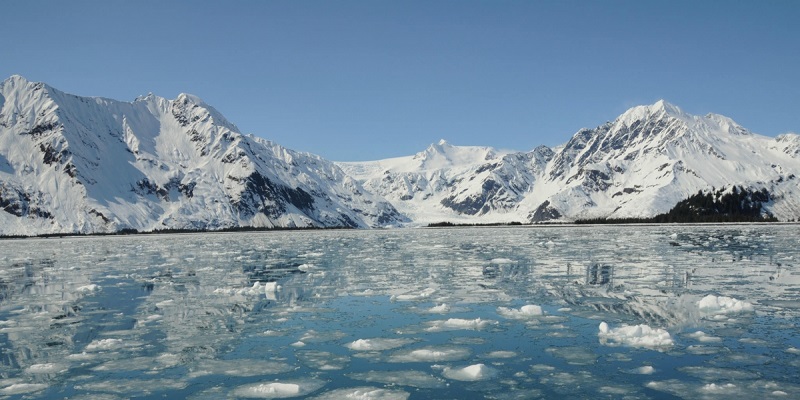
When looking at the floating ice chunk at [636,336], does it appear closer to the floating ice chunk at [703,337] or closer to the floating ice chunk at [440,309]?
the floating ice chunk at [703,337]

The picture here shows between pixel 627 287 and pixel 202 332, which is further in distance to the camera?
pixel 627 287

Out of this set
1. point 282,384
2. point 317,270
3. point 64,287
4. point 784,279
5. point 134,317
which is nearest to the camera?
point 282,384

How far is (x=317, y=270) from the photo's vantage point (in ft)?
138

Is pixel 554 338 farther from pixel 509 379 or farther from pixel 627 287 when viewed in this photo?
pixel 627 287

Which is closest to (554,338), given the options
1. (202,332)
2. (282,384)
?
(282,384)

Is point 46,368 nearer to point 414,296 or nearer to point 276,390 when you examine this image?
point 276,390

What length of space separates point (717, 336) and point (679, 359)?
364cm

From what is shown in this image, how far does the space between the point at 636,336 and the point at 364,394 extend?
30.5ft

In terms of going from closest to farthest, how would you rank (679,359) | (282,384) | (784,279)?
(282,384) < (679,359) < (784,279)

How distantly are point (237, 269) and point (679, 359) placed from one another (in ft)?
114

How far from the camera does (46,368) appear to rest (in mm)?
16156

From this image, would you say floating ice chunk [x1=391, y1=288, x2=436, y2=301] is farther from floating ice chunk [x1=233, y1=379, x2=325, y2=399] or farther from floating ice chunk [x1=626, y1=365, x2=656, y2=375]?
floating ice chunk [x1=626, y1=365, x2=656, y2=375]

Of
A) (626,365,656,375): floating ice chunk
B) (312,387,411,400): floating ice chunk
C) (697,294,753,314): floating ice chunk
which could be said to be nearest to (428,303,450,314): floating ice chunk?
(697,294,753,314): floating ice chunk

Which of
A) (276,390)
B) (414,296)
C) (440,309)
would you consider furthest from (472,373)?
(414,296)
